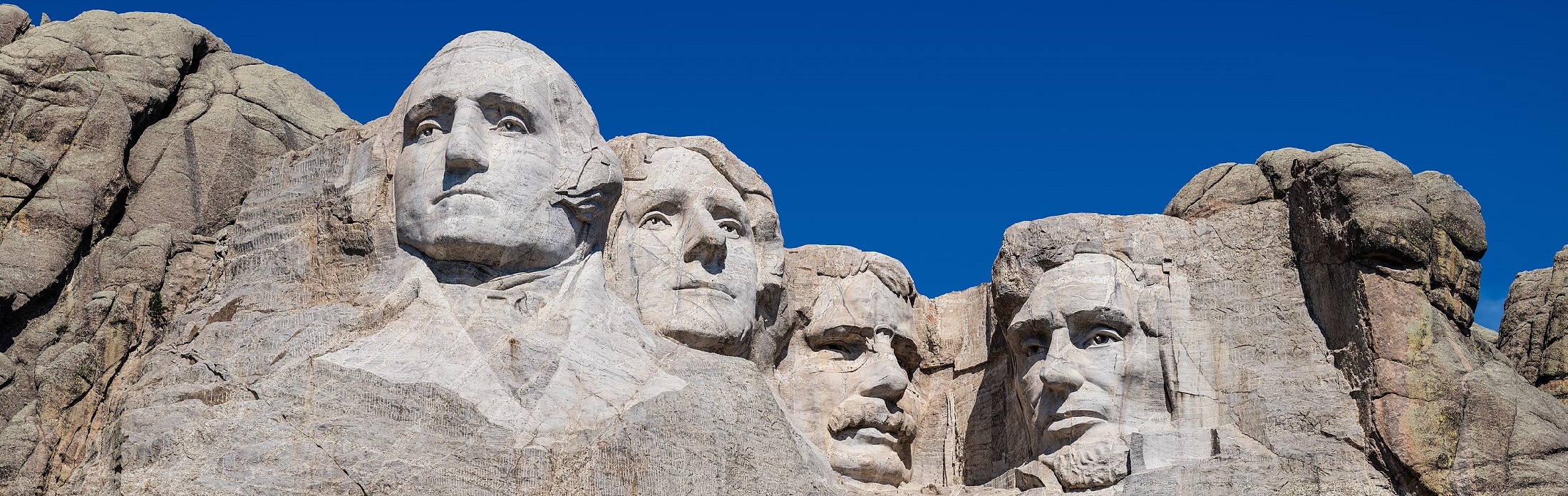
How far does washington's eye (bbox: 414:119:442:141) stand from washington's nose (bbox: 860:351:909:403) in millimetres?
A: 3424

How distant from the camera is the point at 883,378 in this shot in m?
14.4

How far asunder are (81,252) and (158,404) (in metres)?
1.89

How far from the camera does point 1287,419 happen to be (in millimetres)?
13156

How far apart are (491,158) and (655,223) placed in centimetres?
173

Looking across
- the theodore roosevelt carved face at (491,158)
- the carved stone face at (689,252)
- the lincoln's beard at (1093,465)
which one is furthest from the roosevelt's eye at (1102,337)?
the theodore roosevelt carved face at (491,158)

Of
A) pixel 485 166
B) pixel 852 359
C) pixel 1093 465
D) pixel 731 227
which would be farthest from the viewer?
pixel 852 359

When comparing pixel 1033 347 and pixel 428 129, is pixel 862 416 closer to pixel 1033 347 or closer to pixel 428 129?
pixel 1033 347

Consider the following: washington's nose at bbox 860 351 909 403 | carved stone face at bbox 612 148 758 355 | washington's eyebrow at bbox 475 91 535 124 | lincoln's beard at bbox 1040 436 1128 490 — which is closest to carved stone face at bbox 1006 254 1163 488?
lincoln's beard at bbox 1040 436 1128 490

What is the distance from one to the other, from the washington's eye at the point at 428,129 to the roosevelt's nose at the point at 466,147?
19 centimetres

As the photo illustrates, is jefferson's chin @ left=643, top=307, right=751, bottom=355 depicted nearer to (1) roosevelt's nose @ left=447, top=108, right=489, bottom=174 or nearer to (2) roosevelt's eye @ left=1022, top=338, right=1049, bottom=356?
(1) roosevelt's nose @ left=447, top=108, right=489, bottom=174

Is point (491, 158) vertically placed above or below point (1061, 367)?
above

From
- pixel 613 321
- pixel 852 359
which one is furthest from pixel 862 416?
pixel 613 321

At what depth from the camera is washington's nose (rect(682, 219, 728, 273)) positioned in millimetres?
13867

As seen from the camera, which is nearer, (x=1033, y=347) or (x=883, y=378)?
(x=1033, y=347)
